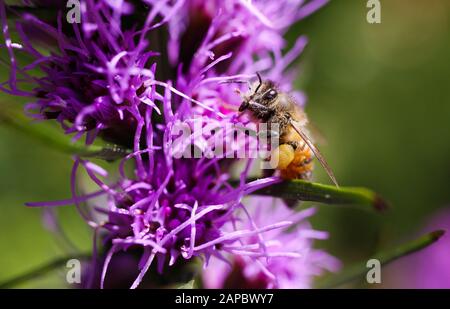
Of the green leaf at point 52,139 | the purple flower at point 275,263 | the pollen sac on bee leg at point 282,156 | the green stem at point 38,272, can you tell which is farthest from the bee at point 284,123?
the green stem at point 38,272

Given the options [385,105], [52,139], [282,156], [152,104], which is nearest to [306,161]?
[282,156]

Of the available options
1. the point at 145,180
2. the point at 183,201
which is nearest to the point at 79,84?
the point at 145,180

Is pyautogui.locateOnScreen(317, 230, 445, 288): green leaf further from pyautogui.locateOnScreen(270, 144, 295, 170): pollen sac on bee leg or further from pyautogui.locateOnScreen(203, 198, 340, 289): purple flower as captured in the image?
pyautogui.locateOnScreen(270, 144, 295, 170): pollen sac on bee leg

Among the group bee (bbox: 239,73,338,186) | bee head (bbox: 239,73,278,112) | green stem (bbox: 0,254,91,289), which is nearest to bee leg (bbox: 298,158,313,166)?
bee (bbox: 239,73,338,186)

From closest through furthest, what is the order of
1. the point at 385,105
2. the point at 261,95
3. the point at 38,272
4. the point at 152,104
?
the point at 152,104 → the point at 261,95 → the point at 38,272 → the point at 385,105

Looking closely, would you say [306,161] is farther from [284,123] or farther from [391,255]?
[391,255]
